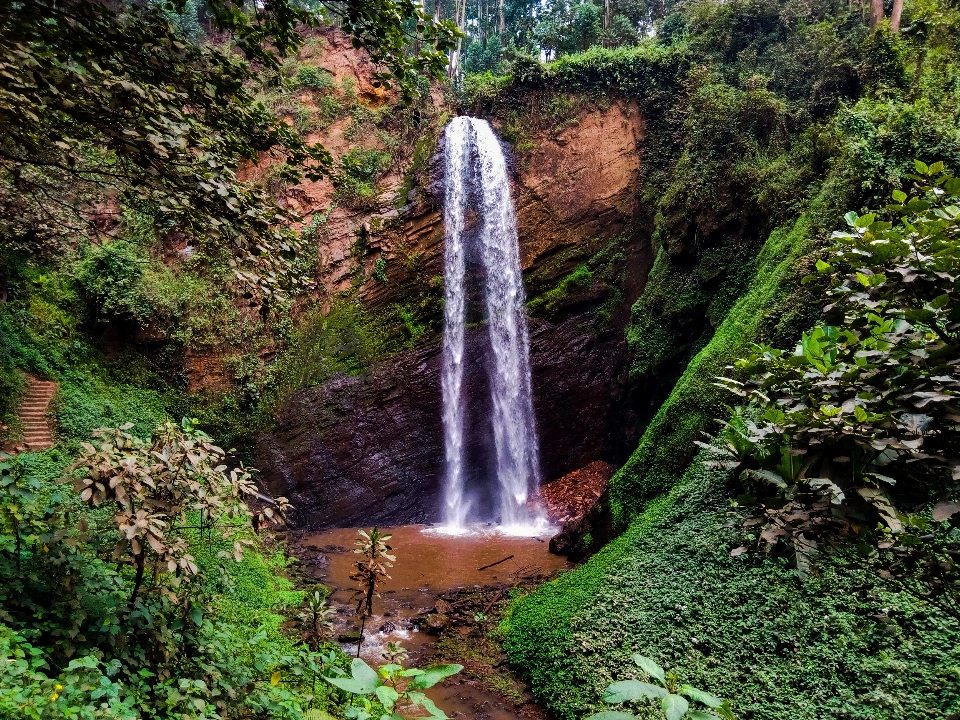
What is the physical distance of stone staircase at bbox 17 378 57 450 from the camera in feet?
27.2

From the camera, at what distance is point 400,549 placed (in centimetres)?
1100

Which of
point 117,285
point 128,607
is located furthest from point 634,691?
point 117,285

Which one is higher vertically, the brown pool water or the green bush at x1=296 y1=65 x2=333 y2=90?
the green bush at x1=296 y1=65 x2=333 y2=90

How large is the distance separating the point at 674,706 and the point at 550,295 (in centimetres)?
1387

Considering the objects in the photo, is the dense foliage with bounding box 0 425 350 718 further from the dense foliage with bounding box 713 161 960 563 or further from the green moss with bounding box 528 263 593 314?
the green moss with bounding box 528 263 593 314

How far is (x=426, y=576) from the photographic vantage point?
30.5ft

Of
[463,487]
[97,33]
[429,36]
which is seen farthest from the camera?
[463,487]

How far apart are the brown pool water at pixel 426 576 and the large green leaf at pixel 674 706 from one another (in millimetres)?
5540

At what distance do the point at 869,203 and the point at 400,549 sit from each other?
32.3 feet

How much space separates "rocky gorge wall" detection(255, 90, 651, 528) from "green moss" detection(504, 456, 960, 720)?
22.2 feet

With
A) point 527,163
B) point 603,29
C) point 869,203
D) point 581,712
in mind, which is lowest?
point 581,712

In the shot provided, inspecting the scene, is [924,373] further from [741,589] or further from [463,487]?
[463,487]

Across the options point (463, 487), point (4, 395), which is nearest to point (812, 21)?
point (463, 487)

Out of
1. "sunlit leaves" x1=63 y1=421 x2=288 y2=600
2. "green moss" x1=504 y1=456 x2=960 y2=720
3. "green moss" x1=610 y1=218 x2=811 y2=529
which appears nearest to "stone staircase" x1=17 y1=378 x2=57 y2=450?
"sunlit leaves" x1=63 y1=421 x2=288 y2=600
